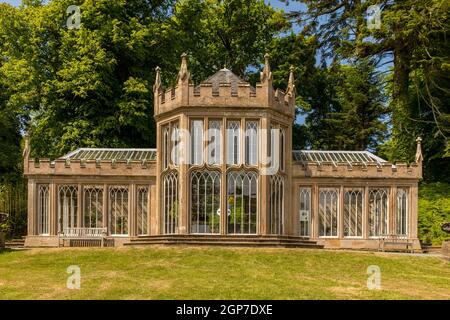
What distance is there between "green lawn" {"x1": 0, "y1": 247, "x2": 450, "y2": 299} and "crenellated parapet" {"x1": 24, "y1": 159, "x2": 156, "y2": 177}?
6840 mm

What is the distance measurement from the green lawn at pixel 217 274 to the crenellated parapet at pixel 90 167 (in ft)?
22.4

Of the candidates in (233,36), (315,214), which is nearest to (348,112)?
(233,36)

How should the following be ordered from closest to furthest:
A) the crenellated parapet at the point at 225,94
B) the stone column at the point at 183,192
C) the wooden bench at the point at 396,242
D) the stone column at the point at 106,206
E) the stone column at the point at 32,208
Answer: the stone column at the point at 183,192 → the crenellated parapet at the point at 225,94 → the wooden bench at the point at 396,242 → the stone column at the point at 32,208 → the stone column at the point at 106,206

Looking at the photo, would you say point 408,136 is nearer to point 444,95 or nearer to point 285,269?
point 444,95

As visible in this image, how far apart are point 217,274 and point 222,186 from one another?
913 centimetres

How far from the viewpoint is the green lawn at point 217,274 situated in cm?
1855

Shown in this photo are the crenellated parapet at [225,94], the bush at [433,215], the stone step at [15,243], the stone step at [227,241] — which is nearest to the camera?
the stone step at [227,241]

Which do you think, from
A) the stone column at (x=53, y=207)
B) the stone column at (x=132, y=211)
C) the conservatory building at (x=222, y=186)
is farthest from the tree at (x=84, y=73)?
the stone column at (x=132, y=211)

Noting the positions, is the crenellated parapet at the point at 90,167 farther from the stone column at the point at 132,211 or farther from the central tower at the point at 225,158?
the central tower at the point at 225,158

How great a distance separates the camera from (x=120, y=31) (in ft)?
136

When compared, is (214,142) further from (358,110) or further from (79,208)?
(358,110)

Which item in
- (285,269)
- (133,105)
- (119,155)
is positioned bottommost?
(285,269)
